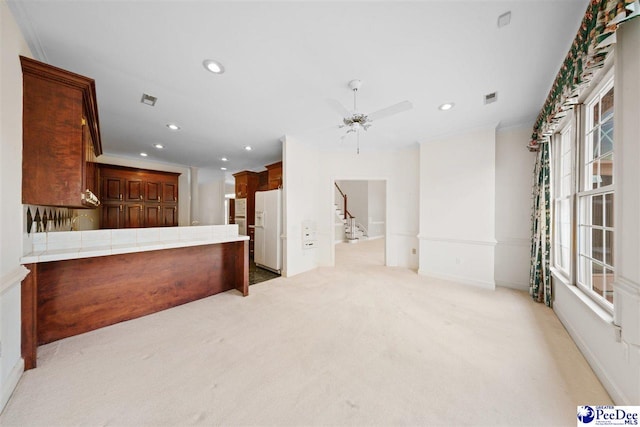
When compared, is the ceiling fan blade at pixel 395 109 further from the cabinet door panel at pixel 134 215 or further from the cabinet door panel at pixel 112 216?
the cabinet door panel at pixel 112 216

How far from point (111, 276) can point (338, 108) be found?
3316mm

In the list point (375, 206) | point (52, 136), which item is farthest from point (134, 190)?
point (375, 206)

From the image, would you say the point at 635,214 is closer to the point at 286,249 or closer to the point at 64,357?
Answer: the point at 286,249

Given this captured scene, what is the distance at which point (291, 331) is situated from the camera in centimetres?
220

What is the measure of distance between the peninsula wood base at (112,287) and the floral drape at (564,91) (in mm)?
3815

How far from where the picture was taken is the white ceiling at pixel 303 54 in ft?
4.98

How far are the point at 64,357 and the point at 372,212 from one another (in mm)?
8990

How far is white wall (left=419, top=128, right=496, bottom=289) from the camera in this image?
3.46 meters

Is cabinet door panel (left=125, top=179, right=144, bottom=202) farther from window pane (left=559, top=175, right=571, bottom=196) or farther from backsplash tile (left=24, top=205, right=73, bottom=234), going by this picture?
window pane (left=559, top=175, right=571, bottom=196)

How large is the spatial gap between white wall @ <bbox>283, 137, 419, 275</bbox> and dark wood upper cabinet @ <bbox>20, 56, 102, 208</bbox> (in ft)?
9.69

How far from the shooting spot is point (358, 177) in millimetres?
4945

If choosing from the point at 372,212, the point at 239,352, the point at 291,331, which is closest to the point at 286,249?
the point at 291,331

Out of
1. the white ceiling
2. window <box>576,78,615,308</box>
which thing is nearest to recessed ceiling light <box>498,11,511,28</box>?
the white ceiling

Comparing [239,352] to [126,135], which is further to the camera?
[126,135]
